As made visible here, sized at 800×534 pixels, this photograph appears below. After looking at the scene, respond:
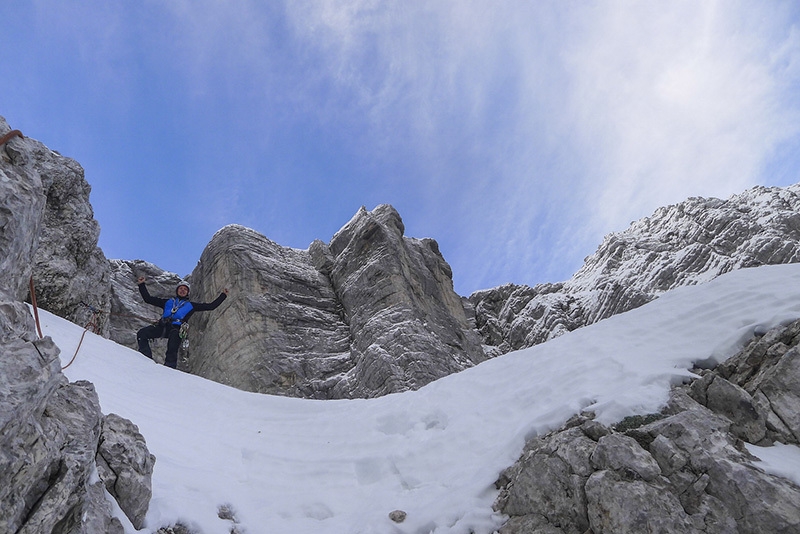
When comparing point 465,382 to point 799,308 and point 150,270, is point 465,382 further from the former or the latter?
point 150,270

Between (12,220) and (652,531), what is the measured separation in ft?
27.6

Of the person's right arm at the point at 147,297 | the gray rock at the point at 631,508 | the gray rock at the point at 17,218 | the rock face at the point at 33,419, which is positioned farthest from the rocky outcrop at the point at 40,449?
the person's right arm at the point at 147,297

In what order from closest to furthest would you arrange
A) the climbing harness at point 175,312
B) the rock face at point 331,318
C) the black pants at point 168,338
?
the black pants at point 168,338
the climbing harness at point 175,312
the rock face at point 331,318

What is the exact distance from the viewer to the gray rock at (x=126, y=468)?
6.06m

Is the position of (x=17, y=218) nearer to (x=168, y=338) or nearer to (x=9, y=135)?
(x=9, y=135)

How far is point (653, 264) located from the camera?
4678 centimetres

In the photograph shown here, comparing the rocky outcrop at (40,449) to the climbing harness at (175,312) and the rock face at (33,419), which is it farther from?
the climbing harness at (175,312)

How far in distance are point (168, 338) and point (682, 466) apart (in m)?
16.1

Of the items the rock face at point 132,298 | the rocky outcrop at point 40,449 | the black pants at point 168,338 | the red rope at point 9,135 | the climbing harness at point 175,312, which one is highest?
the rock face at point 132,298

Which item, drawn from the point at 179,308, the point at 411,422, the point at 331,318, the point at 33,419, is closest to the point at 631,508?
the point at 411,422

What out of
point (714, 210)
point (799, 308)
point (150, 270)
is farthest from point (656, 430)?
point (714, 210)

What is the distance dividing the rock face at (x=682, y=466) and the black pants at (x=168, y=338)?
521 inches

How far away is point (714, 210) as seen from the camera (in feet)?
167

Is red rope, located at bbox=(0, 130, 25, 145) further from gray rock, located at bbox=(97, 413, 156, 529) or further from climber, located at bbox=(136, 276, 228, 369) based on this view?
climber, located at bbox=(136, 276, 228, 369)
